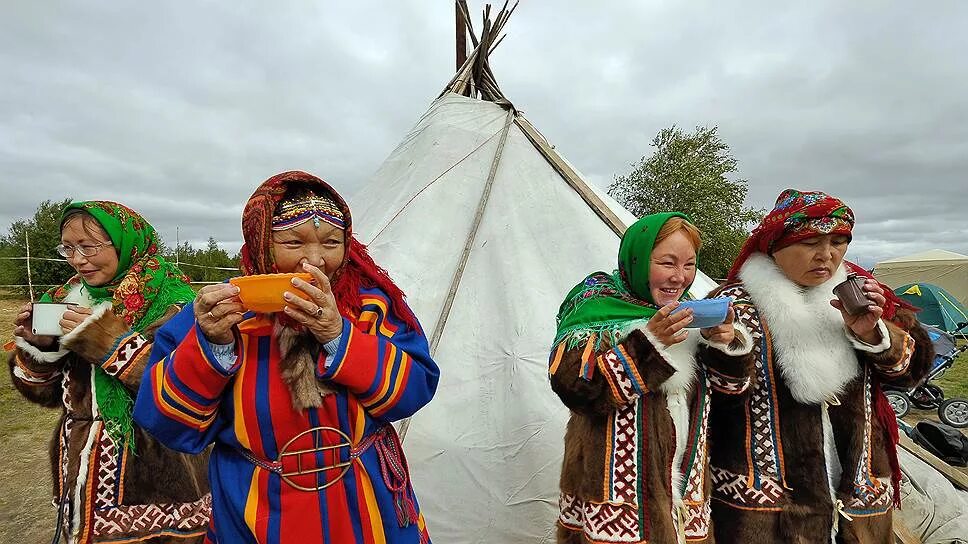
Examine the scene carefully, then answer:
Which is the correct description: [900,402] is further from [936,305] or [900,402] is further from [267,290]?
[267,290]

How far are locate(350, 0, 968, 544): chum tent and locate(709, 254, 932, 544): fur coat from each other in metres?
1.03

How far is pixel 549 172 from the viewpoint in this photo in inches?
169

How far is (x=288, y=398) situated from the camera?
1.37m

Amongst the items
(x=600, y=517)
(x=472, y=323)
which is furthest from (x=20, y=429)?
(x=600, y=517)

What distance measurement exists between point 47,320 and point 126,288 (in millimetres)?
259

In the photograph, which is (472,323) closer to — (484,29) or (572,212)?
(572,212)

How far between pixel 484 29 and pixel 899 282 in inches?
735

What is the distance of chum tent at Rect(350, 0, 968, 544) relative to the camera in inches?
109

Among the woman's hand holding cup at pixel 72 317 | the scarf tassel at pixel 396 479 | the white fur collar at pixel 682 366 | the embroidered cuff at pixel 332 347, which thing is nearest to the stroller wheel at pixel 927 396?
the white fur collar at pixel 682 366

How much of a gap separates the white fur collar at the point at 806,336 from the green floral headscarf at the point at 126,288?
2330 millimetres

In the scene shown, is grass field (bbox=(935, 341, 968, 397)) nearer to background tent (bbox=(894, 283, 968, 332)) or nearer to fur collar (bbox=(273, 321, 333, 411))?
background tent (bbox=(894, 283, 968, 332))

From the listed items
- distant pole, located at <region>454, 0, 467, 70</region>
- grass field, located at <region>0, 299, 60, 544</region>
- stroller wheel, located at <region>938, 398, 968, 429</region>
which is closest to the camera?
grass field, located at <region>0, 299, 60, 544</region>

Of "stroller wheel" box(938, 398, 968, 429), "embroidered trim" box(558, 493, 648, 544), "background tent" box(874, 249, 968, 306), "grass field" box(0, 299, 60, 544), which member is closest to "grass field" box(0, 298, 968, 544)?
"grass field" box(0, 299, 60, 544)

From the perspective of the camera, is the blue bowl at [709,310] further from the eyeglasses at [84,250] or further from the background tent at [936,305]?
the background tent at [936,305]
